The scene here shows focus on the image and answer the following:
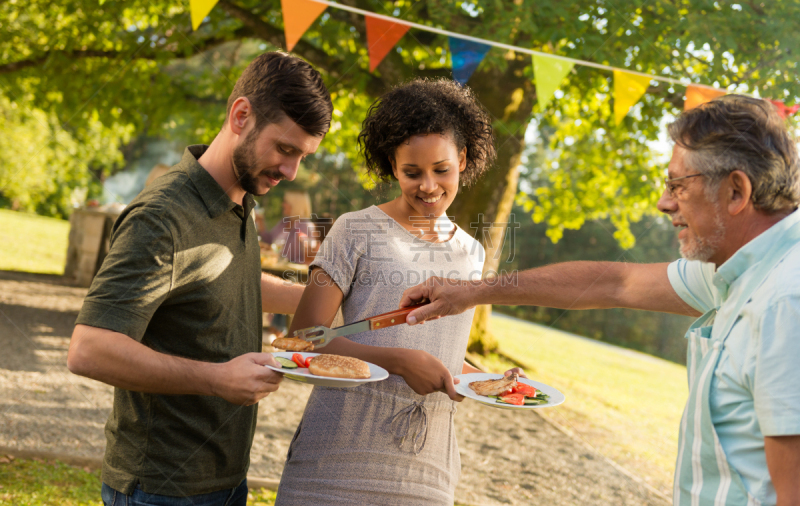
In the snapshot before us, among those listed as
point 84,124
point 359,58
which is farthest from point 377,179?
point 84,124

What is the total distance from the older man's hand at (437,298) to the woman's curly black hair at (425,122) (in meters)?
0.59

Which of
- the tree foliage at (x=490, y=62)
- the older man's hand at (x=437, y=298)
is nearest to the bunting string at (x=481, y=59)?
the tree foliage at (x=490, y=62)

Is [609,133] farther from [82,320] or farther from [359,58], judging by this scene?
[82,320]

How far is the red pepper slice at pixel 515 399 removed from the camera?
74.2 inches

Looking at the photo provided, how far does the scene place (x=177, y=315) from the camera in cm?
177

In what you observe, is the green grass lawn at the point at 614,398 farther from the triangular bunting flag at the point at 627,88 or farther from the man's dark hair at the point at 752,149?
the man's dark hair at the point at 752,149

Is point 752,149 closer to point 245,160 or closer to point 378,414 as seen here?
point 378,414

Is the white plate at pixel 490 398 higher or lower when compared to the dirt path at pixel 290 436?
higher

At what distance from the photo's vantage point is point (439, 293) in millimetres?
1985

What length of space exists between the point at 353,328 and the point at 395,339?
20cm

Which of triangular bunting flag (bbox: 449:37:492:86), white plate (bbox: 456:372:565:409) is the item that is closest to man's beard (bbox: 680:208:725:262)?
white plate (bbox: 456:372:565:409)

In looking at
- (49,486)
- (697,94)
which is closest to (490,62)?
(697,94)

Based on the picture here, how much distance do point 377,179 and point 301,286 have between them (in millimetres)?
581

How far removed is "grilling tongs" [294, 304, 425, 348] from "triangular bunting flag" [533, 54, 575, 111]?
369 centimetres
